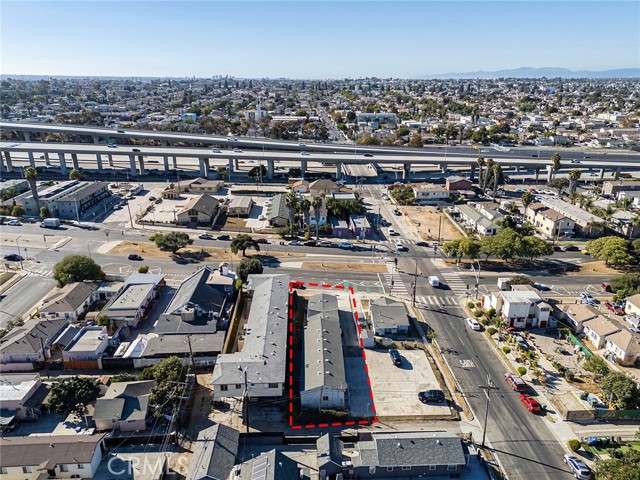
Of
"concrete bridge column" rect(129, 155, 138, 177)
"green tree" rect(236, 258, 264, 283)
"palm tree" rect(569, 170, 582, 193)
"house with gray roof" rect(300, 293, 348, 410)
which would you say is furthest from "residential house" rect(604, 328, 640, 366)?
"concrete bridge column" rect(129, 155, 138, 177)

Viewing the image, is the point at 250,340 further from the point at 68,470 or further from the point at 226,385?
the point at 68,470

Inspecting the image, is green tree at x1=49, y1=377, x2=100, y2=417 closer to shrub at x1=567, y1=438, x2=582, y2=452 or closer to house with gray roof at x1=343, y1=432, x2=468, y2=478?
house with gray roof at x1=343, y1=432, x2=468, y2=478

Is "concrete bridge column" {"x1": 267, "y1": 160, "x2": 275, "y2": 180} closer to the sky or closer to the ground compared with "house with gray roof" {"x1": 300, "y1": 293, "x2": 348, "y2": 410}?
closer to the sky

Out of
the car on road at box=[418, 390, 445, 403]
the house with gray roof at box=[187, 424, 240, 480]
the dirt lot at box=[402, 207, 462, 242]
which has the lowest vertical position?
the car on road at box=[418, 390, 445, 403]

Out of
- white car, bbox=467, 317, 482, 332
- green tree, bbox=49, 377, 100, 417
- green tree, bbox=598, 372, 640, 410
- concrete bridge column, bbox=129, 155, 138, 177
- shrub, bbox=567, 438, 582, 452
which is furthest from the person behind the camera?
concrete bridge column, bbox=129, 155, 138, 177

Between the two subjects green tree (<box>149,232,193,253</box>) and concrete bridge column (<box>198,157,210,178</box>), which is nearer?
green tree (<box>149,232,193,253</box>)

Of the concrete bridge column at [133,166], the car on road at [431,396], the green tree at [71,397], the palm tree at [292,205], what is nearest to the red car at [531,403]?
the car on road at [431,396]

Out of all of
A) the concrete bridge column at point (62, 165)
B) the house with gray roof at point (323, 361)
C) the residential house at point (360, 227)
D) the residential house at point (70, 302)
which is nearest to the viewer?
the house with gray roof at point (323, 361)

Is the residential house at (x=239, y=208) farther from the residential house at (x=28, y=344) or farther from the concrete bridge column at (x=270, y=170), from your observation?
the residential house at (x=28, y=344)
